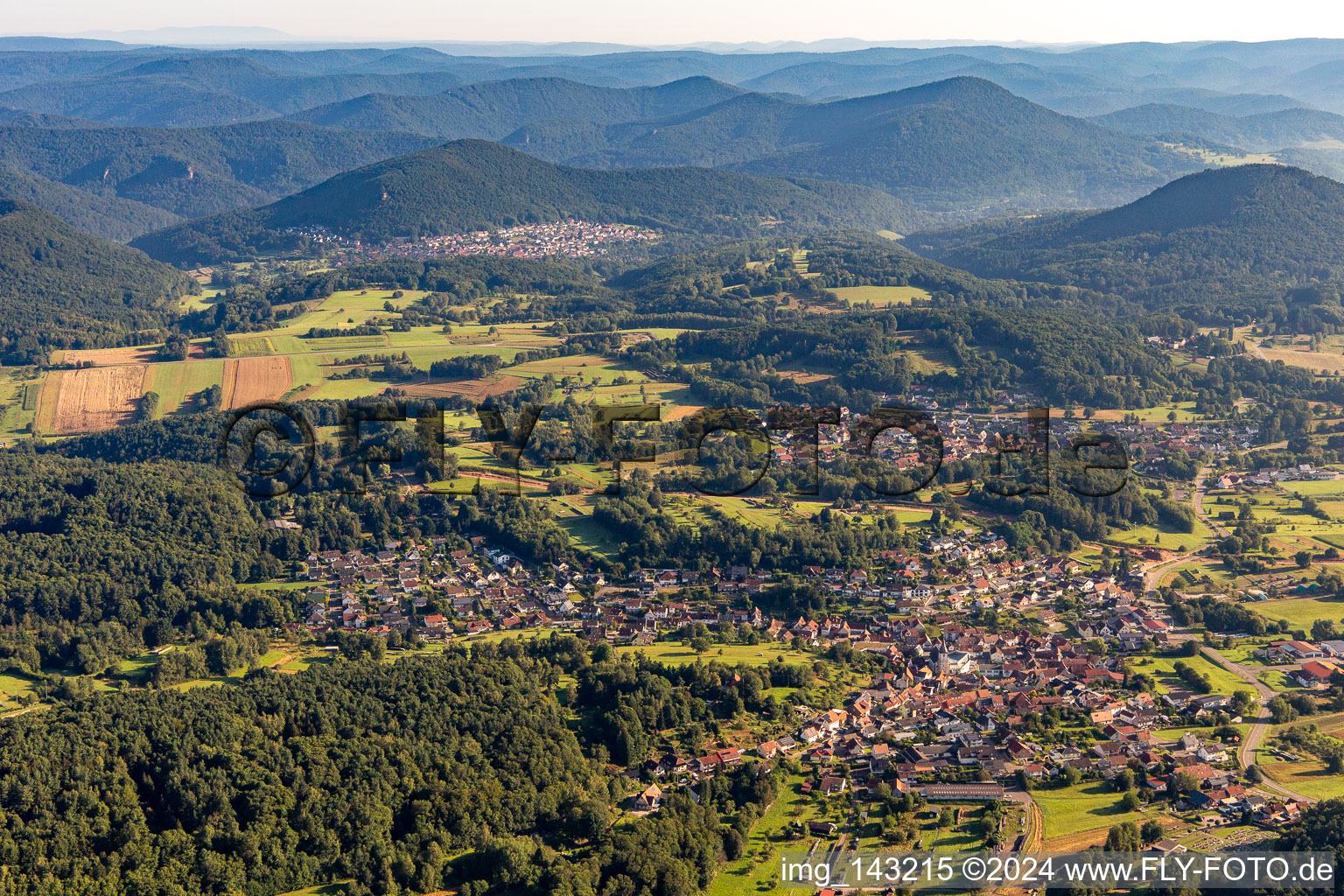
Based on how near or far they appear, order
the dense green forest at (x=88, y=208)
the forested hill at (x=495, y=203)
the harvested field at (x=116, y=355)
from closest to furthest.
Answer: the harvested field at (x=116, y=355)
the forested hill at (x=495, y=203)
the dense green forest at (x=88, y=208)

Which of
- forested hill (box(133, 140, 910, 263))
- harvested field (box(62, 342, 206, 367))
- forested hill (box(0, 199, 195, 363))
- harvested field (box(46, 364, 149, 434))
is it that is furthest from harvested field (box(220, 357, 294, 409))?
forested hill (box(133, 140, 910, 263))

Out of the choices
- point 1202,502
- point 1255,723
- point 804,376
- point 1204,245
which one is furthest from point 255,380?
point 1204,245

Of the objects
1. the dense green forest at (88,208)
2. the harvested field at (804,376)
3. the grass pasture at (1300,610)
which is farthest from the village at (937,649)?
the dense green forest at (88,208)

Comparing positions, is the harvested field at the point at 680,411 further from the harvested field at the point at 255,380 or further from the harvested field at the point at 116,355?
the harvested field at the point at 116,355

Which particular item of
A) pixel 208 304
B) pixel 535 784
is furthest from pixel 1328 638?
pixel 208 304

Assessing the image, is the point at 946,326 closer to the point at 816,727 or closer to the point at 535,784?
the point at 816,727

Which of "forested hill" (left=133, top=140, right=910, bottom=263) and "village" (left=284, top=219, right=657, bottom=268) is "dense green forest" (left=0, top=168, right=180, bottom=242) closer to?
"forested hill" (left=133, top=140, right=910, bottom=263)
